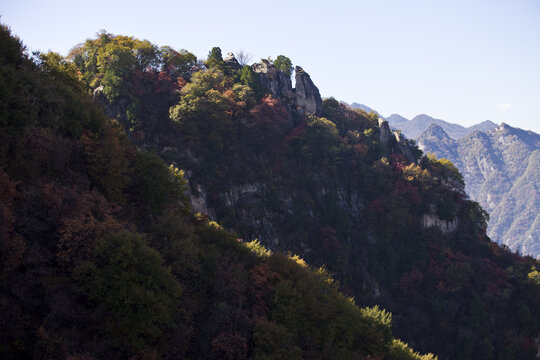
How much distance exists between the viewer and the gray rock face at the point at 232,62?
6257 centimetres

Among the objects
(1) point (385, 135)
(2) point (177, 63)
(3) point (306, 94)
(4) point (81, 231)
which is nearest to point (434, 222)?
(1) point (385, 135)

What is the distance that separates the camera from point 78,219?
19.3m

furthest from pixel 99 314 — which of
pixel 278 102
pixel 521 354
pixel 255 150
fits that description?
pixel 521 354

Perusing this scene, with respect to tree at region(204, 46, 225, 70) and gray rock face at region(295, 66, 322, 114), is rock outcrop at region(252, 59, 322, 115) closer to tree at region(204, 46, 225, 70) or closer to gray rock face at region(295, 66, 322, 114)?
gray rock face at region(295, 66, 322, 114)

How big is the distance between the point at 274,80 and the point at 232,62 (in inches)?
286

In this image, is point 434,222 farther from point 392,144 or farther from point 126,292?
point 126,292

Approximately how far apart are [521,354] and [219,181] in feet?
134

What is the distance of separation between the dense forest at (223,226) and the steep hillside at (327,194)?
236 mm

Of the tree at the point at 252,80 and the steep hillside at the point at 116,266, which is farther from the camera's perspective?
the tree at the point at 252,80

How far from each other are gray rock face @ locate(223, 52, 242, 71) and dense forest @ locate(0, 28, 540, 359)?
0.37m

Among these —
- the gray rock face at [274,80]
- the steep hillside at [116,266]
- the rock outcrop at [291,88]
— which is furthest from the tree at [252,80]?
the steep hillside at [116,266]

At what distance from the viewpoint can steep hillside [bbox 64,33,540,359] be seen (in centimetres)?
4788

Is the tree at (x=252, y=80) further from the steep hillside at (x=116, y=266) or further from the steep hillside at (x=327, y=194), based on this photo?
the steep hillside at (x=116, y=266)

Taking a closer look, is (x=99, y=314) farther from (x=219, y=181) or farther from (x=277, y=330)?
(x=219, y=181)
